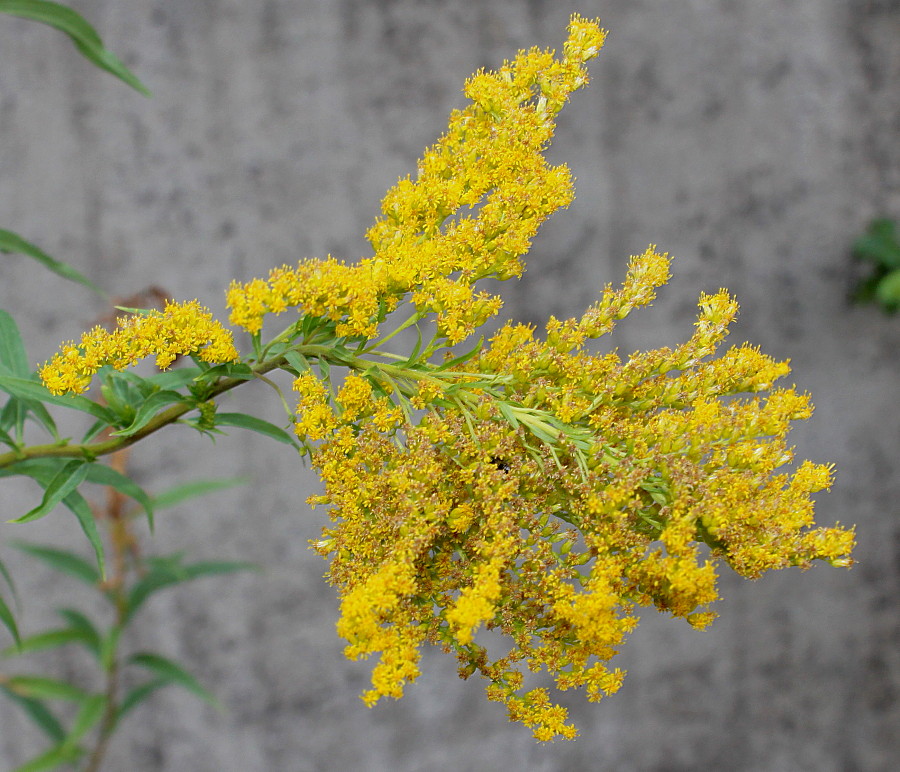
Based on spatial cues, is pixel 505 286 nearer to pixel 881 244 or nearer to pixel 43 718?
pixel 881 244

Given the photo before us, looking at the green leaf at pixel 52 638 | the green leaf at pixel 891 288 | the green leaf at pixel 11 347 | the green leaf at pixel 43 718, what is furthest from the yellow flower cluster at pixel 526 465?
the green leaf at pixel 891 288

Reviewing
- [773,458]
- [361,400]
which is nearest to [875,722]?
[773,458]

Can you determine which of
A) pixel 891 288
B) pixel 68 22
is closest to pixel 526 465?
pixel 68 22

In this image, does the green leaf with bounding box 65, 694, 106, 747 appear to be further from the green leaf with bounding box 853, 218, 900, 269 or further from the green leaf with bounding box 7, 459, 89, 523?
the green leaf with bounding box 853, 218, 900, 269

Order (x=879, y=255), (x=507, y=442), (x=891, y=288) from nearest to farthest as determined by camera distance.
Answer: (x=507, y=442), (x=891, y=288), (x=879, y=255)

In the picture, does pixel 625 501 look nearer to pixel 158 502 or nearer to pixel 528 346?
pixel 528 346

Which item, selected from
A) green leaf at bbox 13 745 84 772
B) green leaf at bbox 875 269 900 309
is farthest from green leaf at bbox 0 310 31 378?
green leaf at bbox 875 269 900 309
